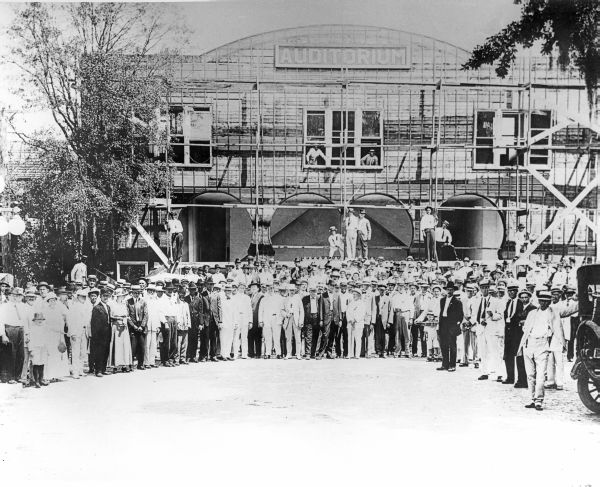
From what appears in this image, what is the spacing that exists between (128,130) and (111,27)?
2.66 ft

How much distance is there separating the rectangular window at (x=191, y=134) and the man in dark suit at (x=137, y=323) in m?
1.15

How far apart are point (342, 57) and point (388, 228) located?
4.71 ft

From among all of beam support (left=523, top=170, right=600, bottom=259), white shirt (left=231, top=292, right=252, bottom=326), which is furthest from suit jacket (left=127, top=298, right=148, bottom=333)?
beam support (left=523, top=170, right=600, bottom=259)

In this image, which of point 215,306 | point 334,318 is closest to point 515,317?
point 334,318

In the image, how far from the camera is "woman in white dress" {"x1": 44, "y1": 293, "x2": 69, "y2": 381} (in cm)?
570

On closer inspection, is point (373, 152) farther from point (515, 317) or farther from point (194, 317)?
point (194, 317)

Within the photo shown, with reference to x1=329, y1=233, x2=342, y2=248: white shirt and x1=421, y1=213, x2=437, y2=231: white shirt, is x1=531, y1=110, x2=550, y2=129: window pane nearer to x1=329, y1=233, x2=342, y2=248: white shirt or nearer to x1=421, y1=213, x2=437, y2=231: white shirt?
x1=421, y1=213, x2=437, y2=231: white shirt

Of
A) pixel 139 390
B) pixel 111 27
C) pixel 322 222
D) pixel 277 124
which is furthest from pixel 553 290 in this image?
pixel 111 27

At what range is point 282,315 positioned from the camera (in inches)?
239

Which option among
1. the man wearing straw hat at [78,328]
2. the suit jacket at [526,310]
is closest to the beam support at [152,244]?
the man wearing straw hat at [78,328]

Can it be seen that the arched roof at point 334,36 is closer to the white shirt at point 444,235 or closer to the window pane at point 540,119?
the window pane at point 540,119

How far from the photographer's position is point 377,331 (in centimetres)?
607

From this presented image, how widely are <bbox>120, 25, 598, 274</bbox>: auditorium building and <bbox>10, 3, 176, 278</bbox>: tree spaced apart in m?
0.21

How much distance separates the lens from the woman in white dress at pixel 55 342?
5703 millimetres
